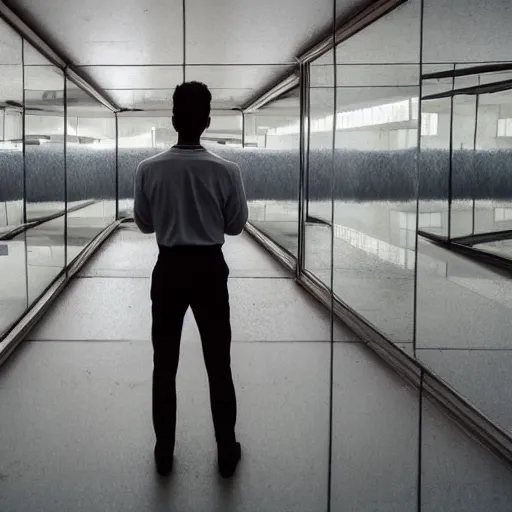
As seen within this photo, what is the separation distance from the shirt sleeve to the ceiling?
176 cm

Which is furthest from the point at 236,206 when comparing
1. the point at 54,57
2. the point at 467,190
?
the point at 467,190

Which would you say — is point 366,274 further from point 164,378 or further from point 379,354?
point 164,378

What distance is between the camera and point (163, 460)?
2988mm

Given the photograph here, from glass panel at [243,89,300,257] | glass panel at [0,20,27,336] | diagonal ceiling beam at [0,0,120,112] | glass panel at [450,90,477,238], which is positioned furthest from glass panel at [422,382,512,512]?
glass panel at [450,90,477,238]

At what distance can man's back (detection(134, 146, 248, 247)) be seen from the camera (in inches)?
105

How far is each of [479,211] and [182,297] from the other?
12643mm

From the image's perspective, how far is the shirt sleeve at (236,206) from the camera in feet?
8.93

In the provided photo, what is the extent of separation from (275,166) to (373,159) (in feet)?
4.64

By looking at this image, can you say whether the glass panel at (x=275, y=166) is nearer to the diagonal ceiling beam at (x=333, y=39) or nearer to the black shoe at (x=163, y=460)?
the diagonal ceiling beam at (x=333, y=39)

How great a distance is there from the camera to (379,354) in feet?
16.5

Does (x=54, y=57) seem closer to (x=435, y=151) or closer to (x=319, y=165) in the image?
(x=319, y=165)

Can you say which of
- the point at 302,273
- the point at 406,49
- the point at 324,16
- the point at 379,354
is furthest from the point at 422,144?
the point at 379,354

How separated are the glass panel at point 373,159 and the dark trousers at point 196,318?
3.35 metres

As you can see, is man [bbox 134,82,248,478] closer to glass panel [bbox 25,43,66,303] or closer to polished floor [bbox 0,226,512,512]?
polished floor [bbox 0,226,512,512]
